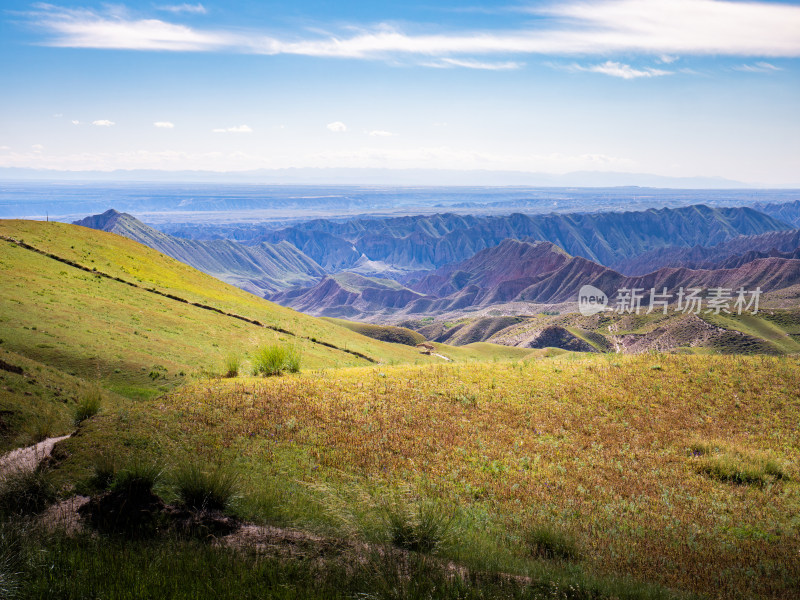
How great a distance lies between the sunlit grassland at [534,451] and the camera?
8047mm

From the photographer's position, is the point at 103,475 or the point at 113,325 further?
the point at 113,325

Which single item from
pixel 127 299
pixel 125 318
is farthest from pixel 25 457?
pixel 127 299

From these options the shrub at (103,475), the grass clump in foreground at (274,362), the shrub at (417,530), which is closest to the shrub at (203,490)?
the shrub at (103,475)

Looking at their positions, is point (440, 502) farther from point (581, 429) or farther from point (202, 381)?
point (202, 381)

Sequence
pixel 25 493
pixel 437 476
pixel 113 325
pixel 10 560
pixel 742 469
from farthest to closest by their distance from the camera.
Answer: pixel 113 325 < pixel 742 469 < pixel 437 476 < pixel 25 493 < pixel 10 560

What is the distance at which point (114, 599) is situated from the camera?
573 cm

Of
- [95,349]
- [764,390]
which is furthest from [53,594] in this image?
[95,349]

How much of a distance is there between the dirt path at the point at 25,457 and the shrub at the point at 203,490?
3101 mm

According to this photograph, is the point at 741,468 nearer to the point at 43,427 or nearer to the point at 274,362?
the point at 274,362

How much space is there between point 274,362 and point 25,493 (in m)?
9.97

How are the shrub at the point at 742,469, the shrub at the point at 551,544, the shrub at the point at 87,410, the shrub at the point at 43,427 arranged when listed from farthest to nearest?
the shrub at the point at 87,410, the shrub at the point at 43,427, the shrub at the point at 742,469, the shrub at the point at 551,544

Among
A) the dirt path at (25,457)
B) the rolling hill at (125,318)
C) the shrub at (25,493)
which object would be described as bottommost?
the rolling hill at (125,318)

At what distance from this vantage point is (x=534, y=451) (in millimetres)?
12133

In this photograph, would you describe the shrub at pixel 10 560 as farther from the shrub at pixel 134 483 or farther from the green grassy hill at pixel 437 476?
the shrub at pixel 134 483
